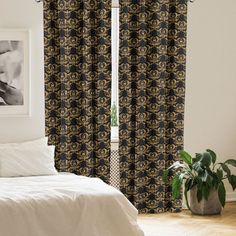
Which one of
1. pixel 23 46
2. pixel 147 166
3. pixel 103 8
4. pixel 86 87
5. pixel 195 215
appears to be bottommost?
pixel 195 215

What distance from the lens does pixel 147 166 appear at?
6.92 metres

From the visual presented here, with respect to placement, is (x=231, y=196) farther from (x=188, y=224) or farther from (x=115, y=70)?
(x=115, y=70)

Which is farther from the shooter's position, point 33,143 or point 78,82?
point 78,82

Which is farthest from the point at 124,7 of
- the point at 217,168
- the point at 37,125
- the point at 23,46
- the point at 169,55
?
the point at 217,168

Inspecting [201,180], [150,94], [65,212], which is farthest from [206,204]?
[65,212]

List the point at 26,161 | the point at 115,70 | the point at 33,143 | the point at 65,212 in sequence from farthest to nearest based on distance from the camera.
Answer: the point at 115,70
the point at 33,143
the point at 26,161
the point at 65,212

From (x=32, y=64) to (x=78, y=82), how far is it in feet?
1.69

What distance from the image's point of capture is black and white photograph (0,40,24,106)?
649 cm

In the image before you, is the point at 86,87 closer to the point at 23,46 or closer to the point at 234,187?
the point at 23,46

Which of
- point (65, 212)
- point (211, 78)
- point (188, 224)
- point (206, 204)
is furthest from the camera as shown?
point (211, 78)

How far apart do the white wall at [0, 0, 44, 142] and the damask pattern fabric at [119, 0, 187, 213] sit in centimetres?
86

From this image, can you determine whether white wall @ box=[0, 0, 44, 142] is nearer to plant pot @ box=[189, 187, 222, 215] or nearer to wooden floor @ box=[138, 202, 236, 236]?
wooden floor @ box=[138, 202, 236, 236]

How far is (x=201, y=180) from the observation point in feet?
21.7

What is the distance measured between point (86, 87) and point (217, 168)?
1904 mm
